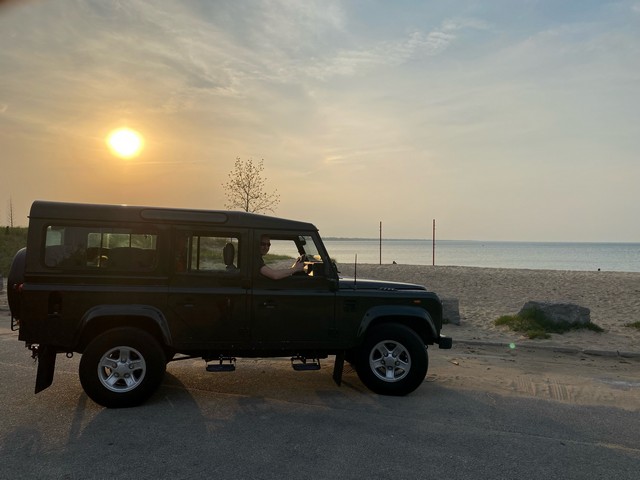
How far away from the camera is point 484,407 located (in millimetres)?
5586

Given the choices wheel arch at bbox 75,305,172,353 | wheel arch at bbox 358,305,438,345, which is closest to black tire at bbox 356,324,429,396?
wheel arch at bbox 358,305,438,345

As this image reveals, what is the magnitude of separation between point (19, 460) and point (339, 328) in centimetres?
340

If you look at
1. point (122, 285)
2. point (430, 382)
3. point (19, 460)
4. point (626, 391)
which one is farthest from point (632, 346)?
point (19, 460)

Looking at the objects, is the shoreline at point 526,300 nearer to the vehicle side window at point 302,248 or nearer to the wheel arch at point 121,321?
the vehicle side window at point 302,248

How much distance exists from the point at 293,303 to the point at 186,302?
1243 mm

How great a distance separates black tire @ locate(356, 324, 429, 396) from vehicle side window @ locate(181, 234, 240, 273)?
1928 millimetres

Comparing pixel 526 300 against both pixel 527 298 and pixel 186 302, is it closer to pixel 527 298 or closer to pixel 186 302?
pixel 527 298

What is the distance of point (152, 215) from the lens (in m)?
5.54

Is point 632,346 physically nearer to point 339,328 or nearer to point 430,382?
point 430,382

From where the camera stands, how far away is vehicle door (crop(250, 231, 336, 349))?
18.8 feet

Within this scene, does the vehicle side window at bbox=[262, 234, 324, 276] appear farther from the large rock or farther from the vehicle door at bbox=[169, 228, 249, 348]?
the large rock

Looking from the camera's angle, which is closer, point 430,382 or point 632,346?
point 430,382

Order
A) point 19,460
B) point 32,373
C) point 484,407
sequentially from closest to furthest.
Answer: point 19,460
point 484,407
point 32,373

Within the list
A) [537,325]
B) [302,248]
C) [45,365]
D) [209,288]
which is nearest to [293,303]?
[302,248]
